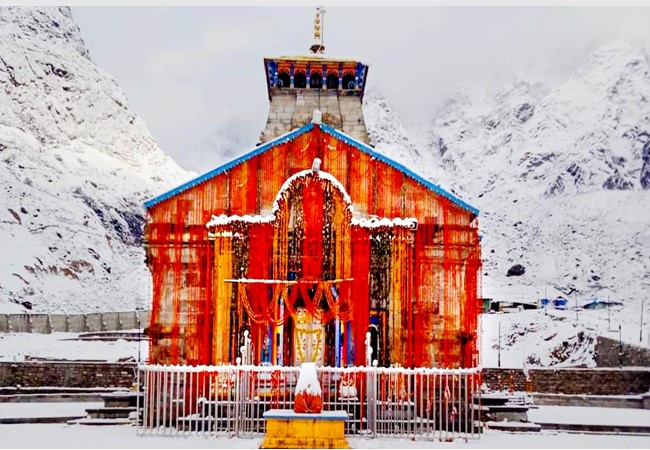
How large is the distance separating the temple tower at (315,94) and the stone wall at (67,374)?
43.6 ft

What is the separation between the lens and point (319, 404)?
16531 mm

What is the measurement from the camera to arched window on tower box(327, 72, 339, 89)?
29266 millimetres

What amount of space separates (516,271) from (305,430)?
2864 inches

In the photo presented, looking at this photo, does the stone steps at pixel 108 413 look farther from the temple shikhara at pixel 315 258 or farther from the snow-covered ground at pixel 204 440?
the temple shikhara at pixel 315 258

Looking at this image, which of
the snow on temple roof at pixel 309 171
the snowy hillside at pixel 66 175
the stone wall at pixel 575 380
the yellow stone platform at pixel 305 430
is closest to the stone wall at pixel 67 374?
the snow on temple roof at pixel 309 171

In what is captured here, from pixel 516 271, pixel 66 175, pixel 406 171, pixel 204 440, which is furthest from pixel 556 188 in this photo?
pixel 204 440

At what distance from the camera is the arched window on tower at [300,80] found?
29219mm

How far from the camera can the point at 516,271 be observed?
85.8m

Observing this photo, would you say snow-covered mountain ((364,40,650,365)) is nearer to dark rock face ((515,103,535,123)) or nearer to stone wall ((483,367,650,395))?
dark rock face ((515,103,535,123))

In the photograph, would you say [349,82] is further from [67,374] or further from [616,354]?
[616,354]

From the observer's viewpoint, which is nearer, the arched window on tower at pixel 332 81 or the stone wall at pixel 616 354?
the arched window on tower at pixel 332 81

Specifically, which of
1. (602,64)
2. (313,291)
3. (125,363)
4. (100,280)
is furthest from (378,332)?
(602,64)

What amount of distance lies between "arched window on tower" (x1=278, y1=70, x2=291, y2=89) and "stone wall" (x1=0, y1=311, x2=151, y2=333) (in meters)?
21.8

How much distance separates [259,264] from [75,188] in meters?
70.1
